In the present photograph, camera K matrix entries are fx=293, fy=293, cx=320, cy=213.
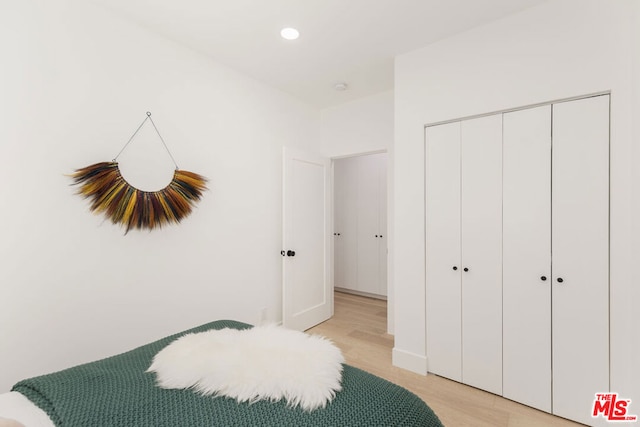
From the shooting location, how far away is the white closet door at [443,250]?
2357mm

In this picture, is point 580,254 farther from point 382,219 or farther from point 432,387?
point 382,219

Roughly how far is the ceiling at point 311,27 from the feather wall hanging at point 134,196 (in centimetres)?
75

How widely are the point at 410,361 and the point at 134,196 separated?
2.57 metres

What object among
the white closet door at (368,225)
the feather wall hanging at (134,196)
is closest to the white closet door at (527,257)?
the feather wall hanging at (134,196)

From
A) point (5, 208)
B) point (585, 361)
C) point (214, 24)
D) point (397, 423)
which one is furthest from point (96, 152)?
point (585, 361)

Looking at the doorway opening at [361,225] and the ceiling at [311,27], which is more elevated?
the ceiling at [311,27]

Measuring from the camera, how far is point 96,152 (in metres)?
1.97

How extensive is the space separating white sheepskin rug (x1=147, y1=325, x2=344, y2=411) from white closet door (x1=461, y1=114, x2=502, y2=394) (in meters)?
1.45

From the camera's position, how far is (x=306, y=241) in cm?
347

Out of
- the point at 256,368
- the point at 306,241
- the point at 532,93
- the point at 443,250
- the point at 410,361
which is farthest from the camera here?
the point at 306,241

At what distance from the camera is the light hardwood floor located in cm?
192

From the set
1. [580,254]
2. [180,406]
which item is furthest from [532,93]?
[180,406]

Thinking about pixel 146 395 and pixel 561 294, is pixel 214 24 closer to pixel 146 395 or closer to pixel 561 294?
pixel 146 395

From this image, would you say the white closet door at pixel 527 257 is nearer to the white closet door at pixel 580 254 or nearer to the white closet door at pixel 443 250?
the white closet door at pixel 580 254
